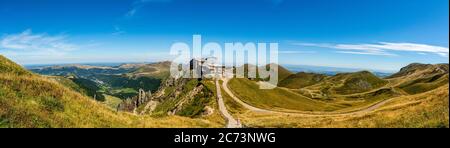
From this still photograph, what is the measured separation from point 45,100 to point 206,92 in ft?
551

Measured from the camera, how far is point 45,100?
22531 mm

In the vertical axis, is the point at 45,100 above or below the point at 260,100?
above
